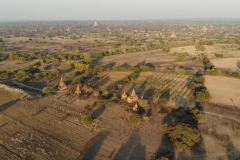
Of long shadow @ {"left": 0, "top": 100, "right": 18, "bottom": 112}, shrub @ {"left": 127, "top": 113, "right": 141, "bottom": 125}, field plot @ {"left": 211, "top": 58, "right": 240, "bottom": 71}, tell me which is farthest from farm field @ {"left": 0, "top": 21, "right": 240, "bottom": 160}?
field plot @ {"left": 211, "top": 58, "right": 240, "bottom": 71}

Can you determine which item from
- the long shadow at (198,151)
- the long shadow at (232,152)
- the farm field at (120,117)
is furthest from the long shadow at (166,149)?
the long shadow at (232,152)

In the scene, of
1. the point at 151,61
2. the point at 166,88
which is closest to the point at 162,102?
the point at 166,88

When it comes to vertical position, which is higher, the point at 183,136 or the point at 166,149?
the point at 183,136

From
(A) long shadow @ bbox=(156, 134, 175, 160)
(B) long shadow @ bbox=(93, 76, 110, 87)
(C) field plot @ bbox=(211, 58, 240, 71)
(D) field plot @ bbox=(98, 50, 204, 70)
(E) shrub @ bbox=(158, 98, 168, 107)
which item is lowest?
(D) field plot @ bbox=(98, 50, 204, 70)

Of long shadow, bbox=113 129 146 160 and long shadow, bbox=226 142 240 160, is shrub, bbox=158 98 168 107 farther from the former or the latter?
long shadow, bbox=226 142 240 160

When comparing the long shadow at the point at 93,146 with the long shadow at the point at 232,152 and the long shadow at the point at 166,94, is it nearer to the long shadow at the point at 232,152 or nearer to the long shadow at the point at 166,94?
the long shadow at the point at 232,152

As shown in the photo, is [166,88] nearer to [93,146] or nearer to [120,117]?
[120,117]

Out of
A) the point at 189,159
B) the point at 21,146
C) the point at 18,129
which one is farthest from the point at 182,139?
the point at 18,129
